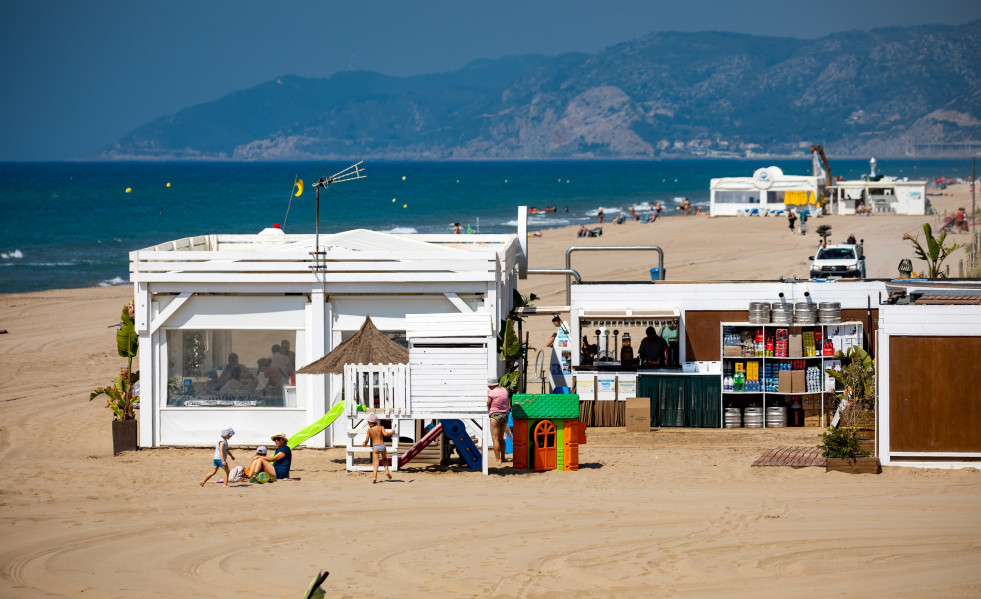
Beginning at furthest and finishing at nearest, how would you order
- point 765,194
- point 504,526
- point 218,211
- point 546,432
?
point 218,211, point 765,194, point 546,432, point 504,526

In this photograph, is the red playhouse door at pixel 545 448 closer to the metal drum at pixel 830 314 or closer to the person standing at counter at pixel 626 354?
the person standing at counter at pixel 626 354

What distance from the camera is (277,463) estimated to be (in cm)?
1406

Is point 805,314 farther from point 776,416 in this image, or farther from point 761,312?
point 776,416

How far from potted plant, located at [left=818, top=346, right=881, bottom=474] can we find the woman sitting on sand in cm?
652

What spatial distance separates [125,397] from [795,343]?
9815 millimetres

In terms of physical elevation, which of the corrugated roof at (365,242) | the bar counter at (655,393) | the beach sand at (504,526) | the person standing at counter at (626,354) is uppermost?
the corrugated roof at (365,242)

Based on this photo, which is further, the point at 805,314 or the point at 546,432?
the point at 805,314

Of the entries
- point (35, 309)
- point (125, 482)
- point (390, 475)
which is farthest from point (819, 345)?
point (35, 309)

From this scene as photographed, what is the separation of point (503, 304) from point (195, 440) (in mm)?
4830

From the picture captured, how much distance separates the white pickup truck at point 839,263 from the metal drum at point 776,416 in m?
12.2

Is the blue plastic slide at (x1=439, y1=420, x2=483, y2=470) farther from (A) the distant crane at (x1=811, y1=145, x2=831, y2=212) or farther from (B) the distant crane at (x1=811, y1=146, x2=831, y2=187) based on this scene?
(B) the distant crane at (x1=811, y1=146, x2=831, y2=187)

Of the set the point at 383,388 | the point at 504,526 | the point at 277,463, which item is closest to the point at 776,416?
the point at 383,388

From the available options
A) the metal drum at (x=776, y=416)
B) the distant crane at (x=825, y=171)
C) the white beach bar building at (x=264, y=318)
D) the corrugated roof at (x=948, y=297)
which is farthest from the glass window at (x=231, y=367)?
the distant crane at (x=825, y=171)

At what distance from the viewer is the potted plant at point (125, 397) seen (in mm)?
15883
